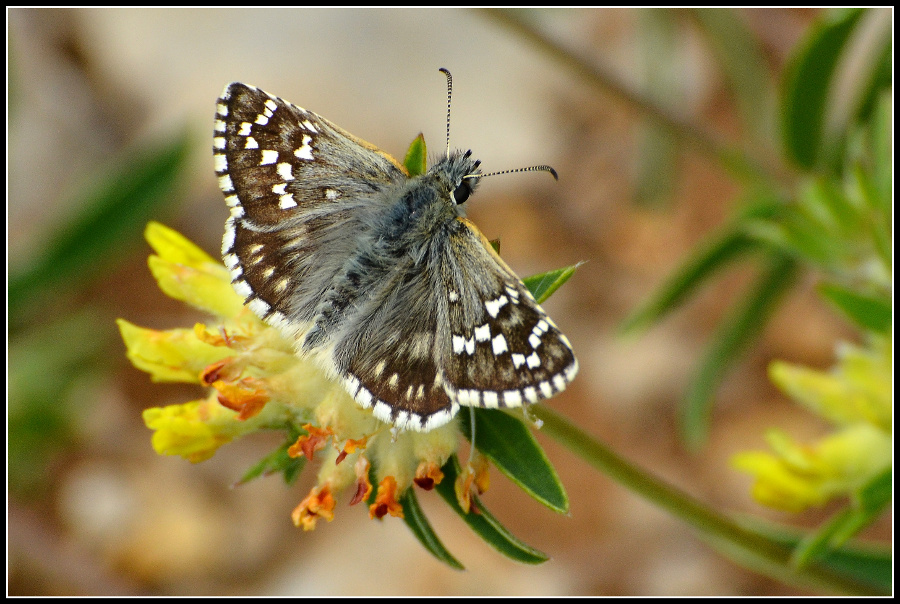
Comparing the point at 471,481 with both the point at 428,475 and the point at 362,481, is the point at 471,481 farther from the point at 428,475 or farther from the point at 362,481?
the point at 362,481

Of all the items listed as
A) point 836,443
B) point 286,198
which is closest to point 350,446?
point 286,198

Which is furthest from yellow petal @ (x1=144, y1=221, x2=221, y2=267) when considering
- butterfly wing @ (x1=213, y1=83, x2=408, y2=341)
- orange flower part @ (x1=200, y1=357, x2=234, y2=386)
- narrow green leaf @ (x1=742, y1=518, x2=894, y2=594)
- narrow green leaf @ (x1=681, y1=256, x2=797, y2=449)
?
narrow green leaf @ (x1=681, y1=256, x2=797, y2=449)

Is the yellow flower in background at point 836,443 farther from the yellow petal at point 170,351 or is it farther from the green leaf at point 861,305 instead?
the yellow petal at point 170,351

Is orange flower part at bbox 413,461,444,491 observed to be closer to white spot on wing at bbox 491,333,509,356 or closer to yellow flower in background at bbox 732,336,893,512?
white spot on wing at bbox 491,333,509,356

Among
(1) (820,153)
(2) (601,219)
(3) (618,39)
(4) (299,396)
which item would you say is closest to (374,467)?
(4) (299,396)

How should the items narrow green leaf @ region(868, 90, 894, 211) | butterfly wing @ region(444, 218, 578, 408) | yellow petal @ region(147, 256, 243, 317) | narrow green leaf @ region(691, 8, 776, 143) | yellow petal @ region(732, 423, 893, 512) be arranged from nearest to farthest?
1. butterfly wing @ region(444, 218, 578, 408)
2. yellow petal @ region(147, 256, 243, 317)
3. yellow petal @ region(732, 423, 893, 512)
4. narrow green leaf @ region(868, 90, 894, 211)
5. narrow green leaf @ region(691, 8, 776, 143)

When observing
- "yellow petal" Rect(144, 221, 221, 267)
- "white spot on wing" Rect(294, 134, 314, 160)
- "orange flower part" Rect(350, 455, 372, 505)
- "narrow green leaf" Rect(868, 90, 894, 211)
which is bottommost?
"orange flower part" Rect(350, 455, 372, 505)

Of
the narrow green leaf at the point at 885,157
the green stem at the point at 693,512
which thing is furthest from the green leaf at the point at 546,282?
the narrow green leaf at the point at 885,157
